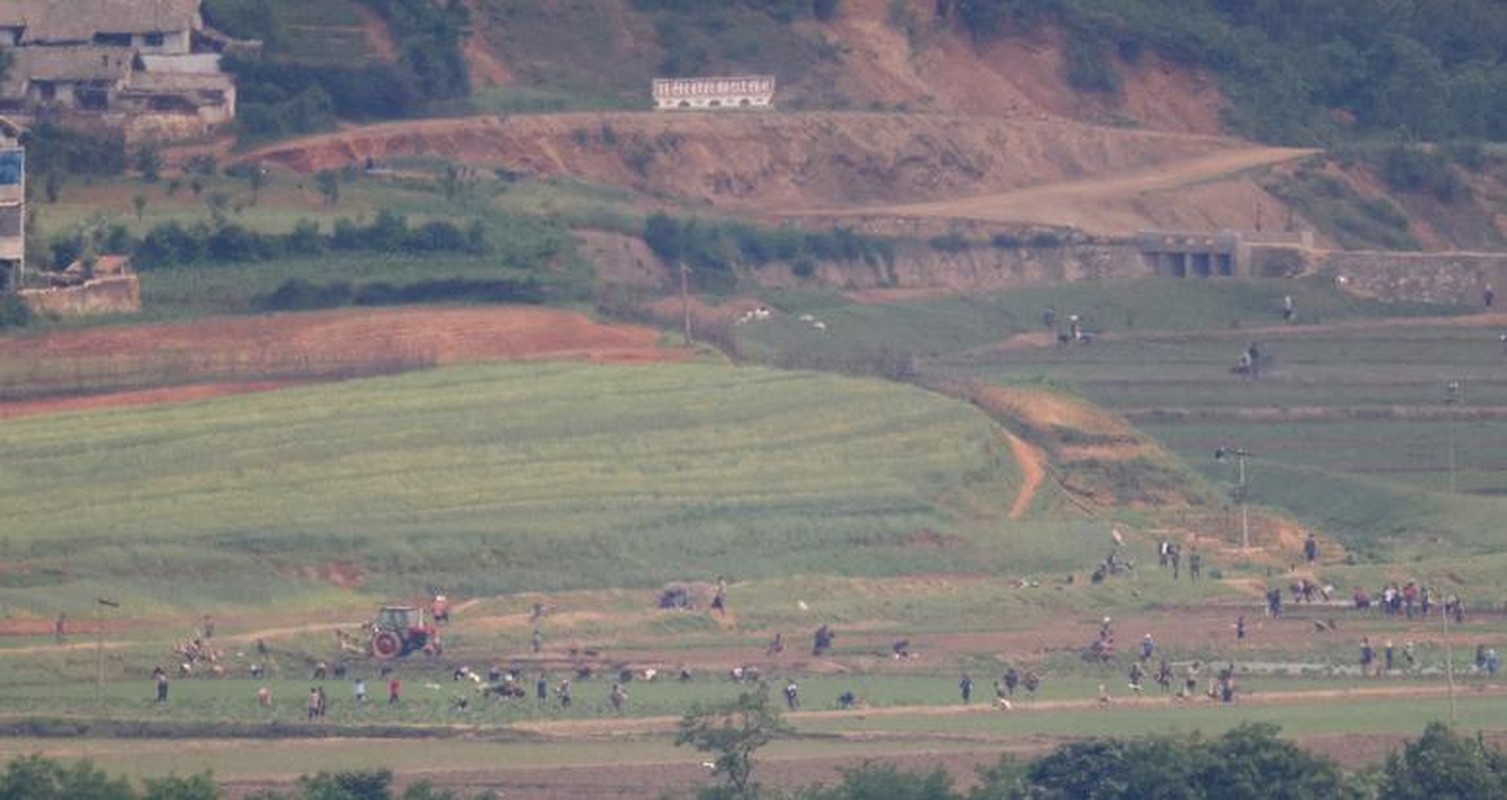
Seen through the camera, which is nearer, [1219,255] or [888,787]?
[888,787]

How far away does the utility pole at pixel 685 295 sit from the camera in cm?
10019

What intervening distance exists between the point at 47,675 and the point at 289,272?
27.2 m

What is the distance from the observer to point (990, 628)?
81062mm

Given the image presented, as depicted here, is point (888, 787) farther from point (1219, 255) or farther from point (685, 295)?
point (1219, 255)

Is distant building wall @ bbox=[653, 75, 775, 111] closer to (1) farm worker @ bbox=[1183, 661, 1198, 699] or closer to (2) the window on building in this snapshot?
(2) the window on building

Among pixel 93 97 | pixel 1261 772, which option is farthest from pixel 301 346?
pixel 1261 772

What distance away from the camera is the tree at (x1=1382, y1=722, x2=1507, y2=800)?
59031mm

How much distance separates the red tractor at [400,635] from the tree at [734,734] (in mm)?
10099

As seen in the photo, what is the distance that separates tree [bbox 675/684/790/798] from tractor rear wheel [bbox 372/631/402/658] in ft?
33.1

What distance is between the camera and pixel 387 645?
75750 millimetres

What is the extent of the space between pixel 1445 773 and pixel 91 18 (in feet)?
217

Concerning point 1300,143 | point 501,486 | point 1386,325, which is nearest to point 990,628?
point 501,486

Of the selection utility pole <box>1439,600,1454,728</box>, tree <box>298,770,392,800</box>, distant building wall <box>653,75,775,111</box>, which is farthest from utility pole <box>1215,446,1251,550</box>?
tree <box>298,770,392,800</box>

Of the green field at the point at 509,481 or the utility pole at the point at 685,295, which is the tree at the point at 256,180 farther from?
the green field at the point at 509,481
